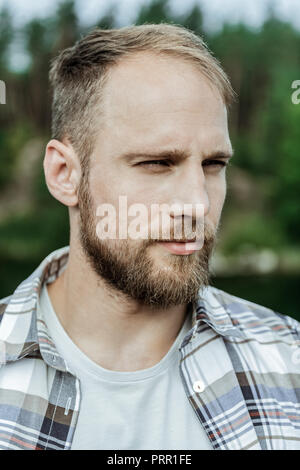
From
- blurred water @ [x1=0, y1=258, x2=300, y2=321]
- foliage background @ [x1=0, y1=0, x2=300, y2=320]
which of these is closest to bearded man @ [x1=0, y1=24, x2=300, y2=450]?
blurred water @ [x1=0, y1=258, x2=300, y2=321]

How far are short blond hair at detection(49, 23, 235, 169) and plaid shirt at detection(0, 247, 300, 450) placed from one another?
54 centimetres

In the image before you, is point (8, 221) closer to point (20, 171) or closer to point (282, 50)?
point (20, 171)

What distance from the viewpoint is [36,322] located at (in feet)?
5.26

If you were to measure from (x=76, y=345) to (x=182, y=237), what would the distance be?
19.6 inches

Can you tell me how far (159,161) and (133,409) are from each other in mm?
740

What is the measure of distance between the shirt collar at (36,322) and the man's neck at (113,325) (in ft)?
0.31

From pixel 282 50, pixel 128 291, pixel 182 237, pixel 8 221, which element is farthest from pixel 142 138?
pixel 282 50

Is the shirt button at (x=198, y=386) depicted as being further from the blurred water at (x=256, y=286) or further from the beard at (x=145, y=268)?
the blurred water at (x=256, y=286)

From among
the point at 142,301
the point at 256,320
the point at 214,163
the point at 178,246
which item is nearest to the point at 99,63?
the point at 214,163

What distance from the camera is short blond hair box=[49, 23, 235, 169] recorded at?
155cm

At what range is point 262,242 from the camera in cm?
1590

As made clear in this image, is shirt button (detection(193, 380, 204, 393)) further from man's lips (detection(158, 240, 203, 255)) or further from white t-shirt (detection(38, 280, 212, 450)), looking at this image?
man's lips (detection(158, 240, 203, 255))

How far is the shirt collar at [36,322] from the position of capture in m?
1.51

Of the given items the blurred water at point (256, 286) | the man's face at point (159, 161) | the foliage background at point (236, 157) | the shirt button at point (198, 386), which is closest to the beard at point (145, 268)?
the man's face at point (159, 161)
